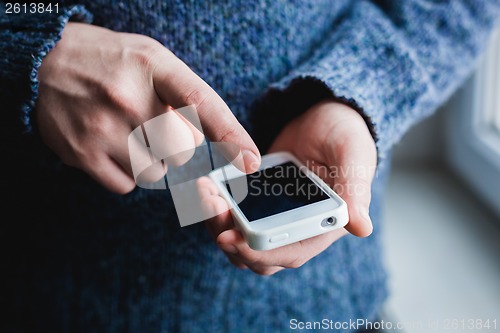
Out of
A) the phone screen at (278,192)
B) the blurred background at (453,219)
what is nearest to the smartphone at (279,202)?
the phone screen at (278,192)

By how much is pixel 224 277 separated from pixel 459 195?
0.39 metres

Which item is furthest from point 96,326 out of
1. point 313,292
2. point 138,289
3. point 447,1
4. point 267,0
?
point 447,1

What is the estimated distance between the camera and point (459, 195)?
0.60 m

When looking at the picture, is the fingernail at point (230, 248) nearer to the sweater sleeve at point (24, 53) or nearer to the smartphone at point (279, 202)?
the smartphone at point (279, 202)

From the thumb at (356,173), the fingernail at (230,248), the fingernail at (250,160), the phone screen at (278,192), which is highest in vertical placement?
the fingernail at (250,160)

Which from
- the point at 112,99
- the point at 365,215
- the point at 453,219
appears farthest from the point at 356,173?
the point at 453,219

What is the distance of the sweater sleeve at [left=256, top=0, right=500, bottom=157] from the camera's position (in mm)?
308

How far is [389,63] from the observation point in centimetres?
34

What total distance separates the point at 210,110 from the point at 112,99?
0.22 ft

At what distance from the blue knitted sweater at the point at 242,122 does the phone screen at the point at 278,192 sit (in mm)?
50

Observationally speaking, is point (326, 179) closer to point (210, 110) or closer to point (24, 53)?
point (210, 110)

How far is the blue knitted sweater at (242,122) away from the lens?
1.00ft

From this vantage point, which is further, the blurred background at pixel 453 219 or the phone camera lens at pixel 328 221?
the blurred background at pixel 453 219

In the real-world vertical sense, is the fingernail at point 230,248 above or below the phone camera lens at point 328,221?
below
